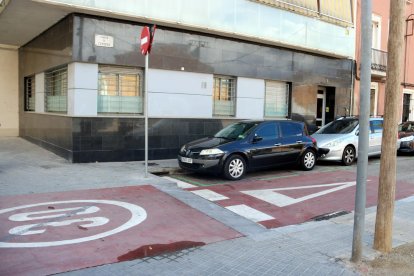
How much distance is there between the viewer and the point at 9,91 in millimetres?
16297

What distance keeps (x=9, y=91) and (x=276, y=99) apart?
431 inches

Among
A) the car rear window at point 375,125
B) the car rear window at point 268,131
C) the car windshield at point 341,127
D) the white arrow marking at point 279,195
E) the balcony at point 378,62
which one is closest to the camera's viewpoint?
the white arrow marking at point 279,195

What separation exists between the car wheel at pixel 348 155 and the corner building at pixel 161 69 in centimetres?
370

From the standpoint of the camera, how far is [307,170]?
36.7ft

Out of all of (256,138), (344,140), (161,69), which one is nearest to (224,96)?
(161,69)

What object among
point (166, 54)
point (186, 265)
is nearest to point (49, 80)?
point (166, 54)

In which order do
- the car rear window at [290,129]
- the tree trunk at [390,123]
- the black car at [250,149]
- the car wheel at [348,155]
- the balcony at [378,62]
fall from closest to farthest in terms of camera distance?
the tree trunk at [390,123] < the black car at [250,149] < the car rear window at [290,129] < the car wheel at [348,155] < the balcony at [378,62]

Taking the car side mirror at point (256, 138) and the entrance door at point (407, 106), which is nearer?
the car side mirror at point (256, 138)

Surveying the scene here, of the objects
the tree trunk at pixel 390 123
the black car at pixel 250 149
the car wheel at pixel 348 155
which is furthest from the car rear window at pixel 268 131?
the tree trunk at pixel 390 123

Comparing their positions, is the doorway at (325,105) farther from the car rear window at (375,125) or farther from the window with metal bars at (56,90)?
the window with metal bars at (56,90)

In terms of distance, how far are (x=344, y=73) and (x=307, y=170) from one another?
28.0 feet

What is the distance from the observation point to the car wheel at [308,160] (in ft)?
36.1

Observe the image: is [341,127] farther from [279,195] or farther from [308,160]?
[279,195]

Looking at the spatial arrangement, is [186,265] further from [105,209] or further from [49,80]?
[49,80]
